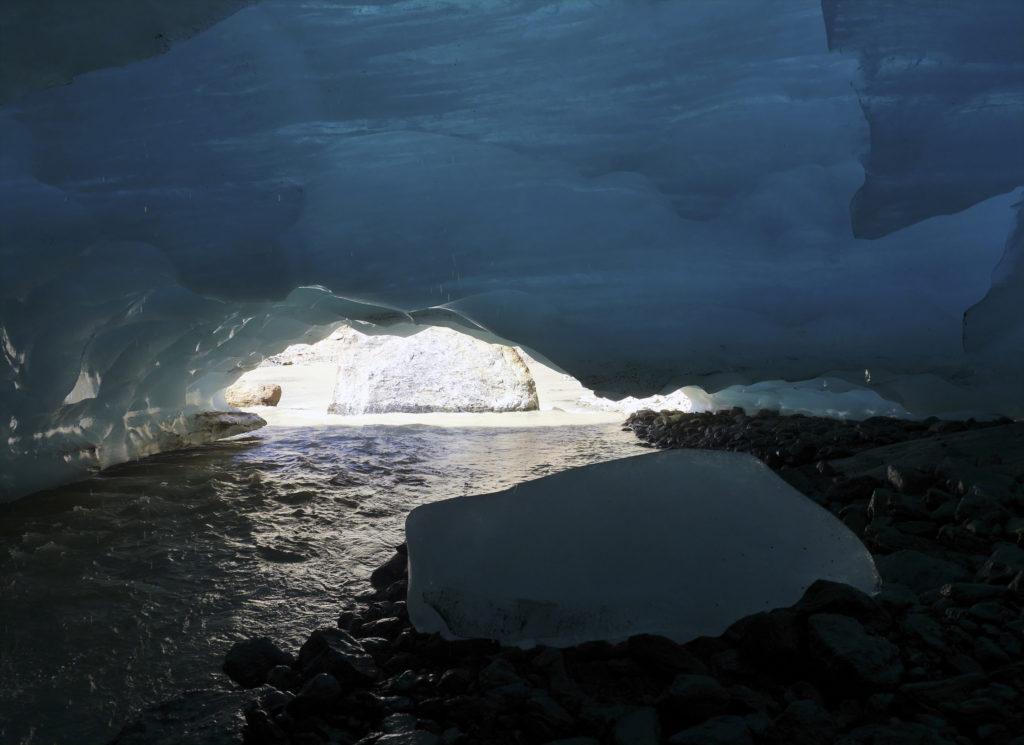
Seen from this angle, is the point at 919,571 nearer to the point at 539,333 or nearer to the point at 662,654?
the point at 662,654

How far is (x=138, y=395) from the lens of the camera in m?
6.12

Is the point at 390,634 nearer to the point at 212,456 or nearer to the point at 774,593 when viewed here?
the point at 774,593

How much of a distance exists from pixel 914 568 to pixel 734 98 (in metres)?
2.15

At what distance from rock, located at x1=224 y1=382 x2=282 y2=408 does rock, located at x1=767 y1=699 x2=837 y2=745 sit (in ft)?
33.6

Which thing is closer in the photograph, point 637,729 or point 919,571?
point 637,729

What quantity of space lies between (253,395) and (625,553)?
982 cm

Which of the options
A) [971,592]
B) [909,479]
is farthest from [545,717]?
[909,479]

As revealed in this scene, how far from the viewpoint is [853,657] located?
5.50ft

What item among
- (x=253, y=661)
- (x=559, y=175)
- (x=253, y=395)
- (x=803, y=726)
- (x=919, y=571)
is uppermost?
(x=559, y=175)

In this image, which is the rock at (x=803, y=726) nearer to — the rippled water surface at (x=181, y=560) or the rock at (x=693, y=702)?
the rock at (x=693, y=702)

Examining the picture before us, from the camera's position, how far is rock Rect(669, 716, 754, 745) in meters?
1.47

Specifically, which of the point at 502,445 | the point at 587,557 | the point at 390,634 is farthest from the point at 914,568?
the point at 502,445

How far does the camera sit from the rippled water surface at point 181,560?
6.97 feet

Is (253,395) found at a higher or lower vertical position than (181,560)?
lower
